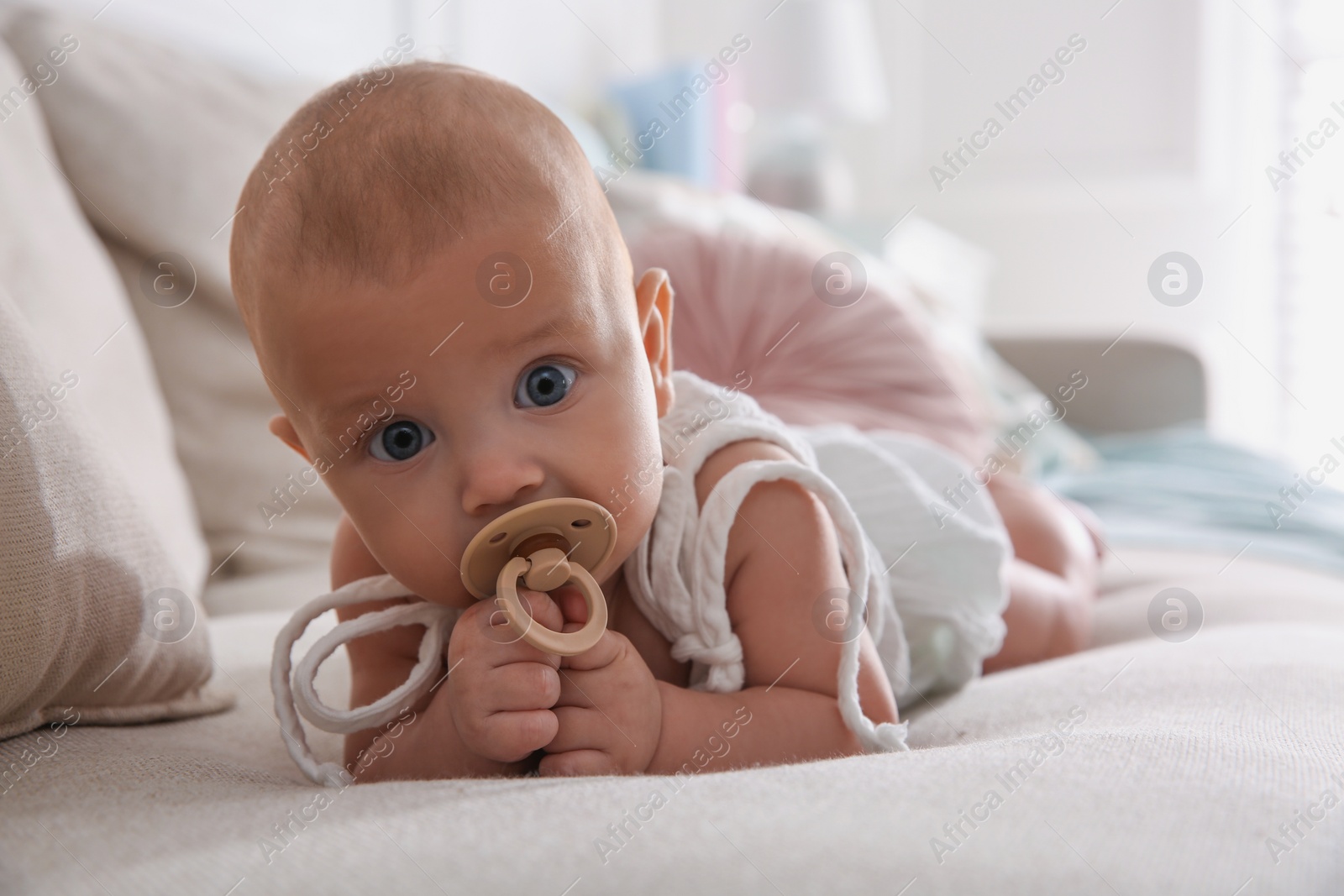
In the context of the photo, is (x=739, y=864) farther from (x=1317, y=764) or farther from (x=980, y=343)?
(x=980, y=343)

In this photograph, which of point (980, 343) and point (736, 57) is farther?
point (736, 57)

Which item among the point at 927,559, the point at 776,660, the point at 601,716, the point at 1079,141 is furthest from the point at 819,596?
the point at 1079,141

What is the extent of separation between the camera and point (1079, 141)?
331 cm

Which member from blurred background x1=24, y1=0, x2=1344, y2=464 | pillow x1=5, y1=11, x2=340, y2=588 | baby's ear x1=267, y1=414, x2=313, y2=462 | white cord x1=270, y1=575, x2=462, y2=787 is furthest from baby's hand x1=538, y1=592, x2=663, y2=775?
blurred background x1=24, y1=0, x2=1344, y2=464

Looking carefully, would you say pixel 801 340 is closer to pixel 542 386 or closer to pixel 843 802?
pixel 542 386

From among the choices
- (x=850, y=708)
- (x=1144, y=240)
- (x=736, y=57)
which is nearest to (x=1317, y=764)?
(x=850, y=708)

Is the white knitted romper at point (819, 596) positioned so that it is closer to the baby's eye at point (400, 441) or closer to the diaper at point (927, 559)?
the diaper at point (927, 559)

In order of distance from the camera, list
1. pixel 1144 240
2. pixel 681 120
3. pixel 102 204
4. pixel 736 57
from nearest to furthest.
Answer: pixel 102 204 → pixel 681 120 → pixel 736 57 → pixel 1144 240

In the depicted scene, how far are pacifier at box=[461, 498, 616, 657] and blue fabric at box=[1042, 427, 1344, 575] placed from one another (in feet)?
3.16

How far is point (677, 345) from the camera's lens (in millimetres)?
1249

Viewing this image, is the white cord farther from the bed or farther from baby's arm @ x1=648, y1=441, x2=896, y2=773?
baby's arm @ x1=648, y1=441, x2=896, y2=773

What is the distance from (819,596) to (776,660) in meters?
0.05

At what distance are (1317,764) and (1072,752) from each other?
110 millimetres

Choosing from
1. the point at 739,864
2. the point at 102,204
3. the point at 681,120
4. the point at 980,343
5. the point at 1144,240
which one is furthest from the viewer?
the point at 1144,240
